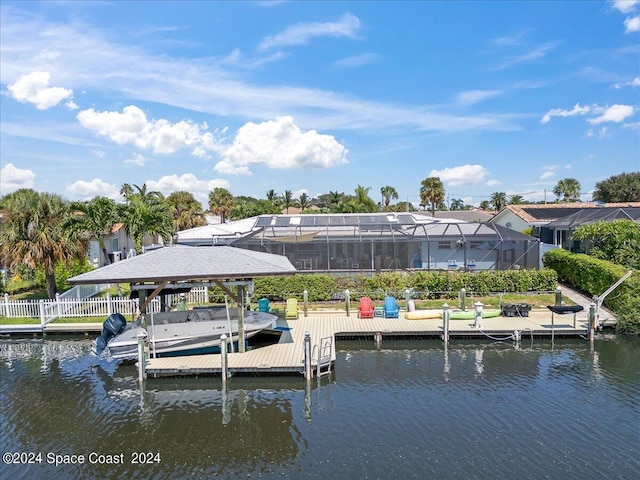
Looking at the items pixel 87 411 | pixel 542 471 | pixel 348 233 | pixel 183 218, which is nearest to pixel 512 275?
pixel 348 233

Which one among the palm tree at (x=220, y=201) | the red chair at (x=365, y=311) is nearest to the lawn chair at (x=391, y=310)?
the red chair at (x=365, y=311)

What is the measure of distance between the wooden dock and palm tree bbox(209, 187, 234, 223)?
37271 millimetres

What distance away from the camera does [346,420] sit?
40.2 ft

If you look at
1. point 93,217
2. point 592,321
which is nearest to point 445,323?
point 592,321

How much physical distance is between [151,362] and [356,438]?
7815 millimetres

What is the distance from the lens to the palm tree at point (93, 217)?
23.3 meters

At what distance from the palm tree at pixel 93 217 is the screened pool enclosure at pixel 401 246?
6.29m

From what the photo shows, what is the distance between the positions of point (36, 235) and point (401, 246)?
63.9 ft

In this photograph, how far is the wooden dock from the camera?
49.8ft

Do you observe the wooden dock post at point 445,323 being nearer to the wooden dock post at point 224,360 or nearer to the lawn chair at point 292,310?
the lawn chair at point 292,310

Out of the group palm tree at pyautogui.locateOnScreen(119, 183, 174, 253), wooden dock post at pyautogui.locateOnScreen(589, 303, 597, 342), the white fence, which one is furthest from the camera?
palm tree at pyautogui.locateOnScreen(119, 183, 174, 253)

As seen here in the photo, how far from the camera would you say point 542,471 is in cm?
980

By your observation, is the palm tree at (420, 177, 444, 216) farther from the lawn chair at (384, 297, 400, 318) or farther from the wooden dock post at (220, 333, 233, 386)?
the wooden dock post at (220, 333, 233, 386)

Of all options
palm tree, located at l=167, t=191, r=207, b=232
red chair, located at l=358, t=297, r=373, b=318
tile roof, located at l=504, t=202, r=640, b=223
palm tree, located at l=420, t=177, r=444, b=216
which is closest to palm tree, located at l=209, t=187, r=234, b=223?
palm tree, located at l=167, t=191, r=207, b=232
